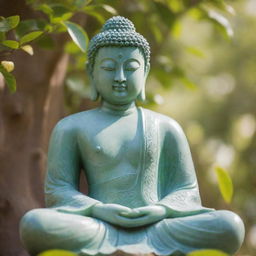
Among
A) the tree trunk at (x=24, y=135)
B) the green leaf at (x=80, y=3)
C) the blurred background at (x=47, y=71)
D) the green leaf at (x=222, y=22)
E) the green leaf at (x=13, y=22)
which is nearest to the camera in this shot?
the green leaf at (x=13, y=22)

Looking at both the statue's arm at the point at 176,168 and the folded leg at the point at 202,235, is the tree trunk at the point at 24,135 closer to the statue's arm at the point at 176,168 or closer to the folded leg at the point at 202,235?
the statue's arm at the point at 176,168

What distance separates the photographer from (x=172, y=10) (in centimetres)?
621

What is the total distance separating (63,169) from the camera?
4645 mm

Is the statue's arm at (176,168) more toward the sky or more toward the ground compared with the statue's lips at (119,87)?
more toward the ground

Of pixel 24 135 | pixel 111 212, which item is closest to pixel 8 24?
pixel 111 212

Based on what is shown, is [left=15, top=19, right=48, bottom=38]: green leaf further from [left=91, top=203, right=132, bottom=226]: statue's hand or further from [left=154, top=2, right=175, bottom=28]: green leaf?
[left=91, top=203, right=132, bottom=226]: statue's hand

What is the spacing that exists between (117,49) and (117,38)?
0.06 metres

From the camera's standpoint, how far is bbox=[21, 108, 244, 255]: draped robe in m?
4.23

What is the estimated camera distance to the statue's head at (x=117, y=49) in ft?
15.4

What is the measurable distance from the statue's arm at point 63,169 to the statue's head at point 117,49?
31 centimetres

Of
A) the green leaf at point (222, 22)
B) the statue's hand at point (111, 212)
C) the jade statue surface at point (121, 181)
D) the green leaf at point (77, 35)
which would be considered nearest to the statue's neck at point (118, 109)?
the jade statue surface at point (121, 181)

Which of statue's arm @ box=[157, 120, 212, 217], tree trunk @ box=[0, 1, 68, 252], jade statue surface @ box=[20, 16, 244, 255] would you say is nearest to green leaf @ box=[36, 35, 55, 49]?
tree trunk @ box=[0, 1, 68, 252]

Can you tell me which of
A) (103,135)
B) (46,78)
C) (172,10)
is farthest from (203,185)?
(103,135)

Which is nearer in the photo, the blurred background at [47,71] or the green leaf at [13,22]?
the green leaf at [13,22]
